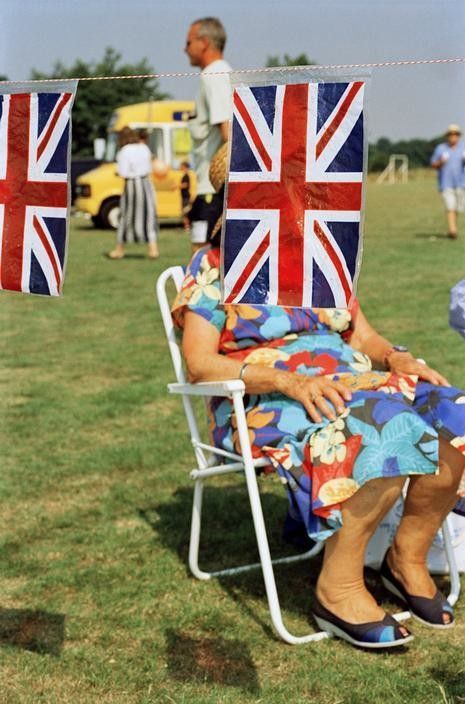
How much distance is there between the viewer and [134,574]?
354 centimetres

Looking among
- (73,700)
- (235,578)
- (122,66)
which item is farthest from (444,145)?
(122,66)

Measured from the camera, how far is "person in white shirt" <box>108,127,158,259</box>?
14047mm

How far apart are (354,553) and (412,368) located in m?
0.65

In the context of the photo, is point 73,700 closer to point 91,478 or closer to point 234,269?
point 234,269

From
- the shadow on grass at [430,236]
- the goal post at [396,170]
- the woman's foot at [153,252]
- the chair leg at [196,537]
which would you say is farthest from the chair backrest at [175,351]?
the goal post at [396,170]

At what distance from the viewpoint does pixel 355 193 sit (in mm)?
2227

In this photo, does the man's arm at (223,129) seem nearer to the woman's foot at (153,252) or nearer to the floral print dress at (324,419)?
the floral print dress at (324,419)

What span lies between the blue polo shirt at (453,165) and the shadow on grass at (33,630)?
491 inches

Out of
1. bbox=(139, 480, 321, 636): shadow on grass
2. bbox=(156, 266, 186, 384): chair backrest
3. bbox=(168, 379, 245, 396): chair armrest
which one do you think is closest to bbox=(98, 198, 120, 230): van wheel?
bbox=(139, 480, 321, 636): shadow on grass

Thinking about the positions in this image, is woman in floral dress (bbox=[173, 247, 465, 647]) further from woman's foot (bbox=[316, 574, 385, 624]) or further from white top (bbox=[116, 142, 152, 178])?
white top (bbox=[116, 142, 152, 178])

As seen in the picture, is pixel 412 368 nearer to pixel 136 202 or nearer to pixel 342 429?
pixel 342 429

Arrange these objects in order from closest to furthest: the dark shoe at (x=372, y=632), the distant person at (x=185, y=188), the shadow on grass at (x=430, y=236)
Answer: the dark shoe at (x=372, y=632) → the shadow on grass at (x=430, y=236) → the distant person at (x=185, y=188)

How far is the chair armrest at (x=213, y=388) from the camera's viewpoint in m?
3.00

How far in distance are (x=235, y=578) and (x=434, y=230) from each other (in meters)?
14.5
